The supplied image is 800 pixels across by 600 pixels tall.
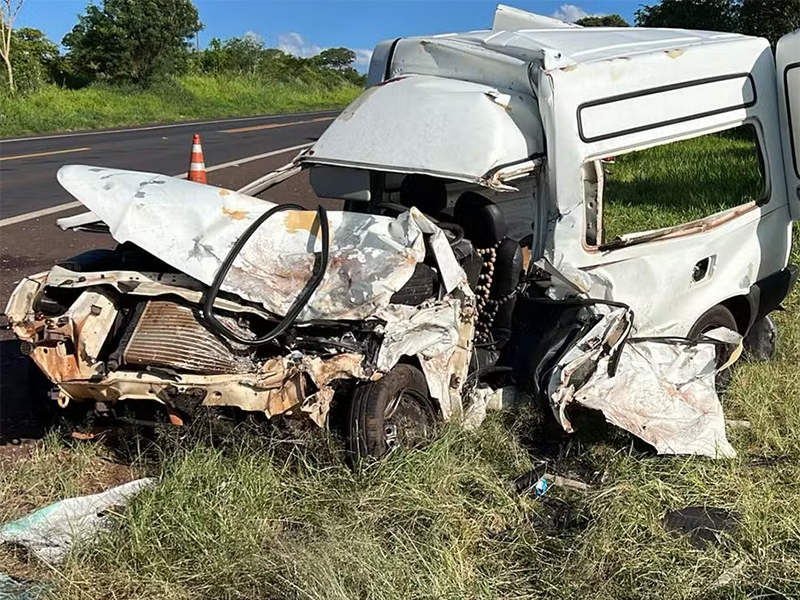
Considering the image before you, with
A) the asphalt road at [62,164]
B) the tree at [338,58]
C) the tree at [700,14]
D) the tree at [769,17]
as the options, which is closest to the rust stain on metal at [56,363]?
the asphalt road at [62,164]

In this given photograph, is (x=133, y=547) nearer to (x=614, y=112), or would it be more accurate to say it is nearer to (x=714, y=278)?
(x=614, y=112)

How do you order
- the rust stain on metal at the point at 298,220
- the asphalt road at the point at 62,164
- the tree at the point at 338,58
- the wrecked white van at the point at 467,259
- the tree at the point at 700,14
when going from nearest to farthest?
the wrecked white van at the point at 467,259
the rust stain on metal at the point at 298,220
the asphalt road at the point at 62,164
the tree at the point at 700,14
the tree at the point at 338,58

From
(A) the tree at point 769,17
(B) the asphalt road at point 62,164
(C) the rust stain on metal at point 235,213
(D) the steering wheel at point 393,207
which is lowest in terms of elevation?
(B) the asphalt road at point 62,164

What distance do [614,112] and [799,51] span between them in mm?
1352

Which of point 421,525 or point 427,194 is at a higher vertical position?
point 427,194

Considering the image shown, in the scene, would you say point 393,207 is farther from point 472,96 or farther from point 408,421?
point 408,421

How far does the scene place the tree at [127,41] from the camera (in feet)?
103

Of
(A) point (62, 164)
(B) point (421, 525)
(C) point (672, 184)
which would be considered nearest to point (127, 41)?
(A) point (62, 164)

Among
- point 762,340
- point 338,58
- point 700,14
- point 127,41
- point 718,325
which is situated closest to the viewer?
point 718,325

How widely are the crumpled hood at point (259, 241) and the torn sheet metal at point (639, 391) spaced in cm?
73

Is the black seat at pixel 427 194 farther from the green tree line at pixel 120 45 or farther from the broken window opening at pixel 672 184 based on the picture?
the green tree line at pixel 120 45

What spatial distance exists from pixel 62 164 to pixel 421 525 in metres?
11.8

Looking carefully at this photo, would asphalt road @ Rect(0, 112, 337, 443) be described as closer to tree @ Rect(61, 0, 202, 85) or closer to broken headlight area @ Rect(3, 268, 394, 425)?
broken headlight area @ Rect(3, 268, 394, 425)

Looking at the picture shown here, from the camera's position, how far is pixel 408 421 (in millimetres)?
3711
